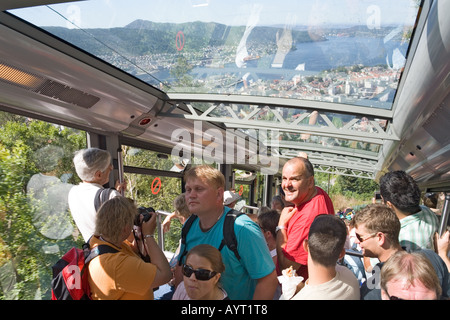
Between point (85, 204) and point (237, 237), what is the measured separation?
132 centimetres

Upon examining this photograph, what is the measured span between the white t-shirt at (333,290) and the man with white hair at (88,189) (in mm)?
1575

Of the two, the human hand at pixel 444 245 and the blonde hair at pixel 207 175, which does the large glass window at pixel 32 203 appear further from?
the human hand at pixel 444 245

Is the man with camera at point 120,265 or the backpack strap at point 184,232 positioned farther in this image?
the backpack strap at point 184,232

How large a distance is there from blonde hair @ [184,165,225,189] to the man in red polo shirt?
0.51 m

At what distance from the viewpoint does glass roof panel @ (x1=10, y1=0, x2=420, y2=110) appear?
9.78 feet

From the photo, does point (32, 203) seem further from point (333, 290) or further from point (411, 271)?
point (411, 271)

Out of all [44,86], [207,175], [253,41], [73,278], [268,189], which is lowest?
[268,189]

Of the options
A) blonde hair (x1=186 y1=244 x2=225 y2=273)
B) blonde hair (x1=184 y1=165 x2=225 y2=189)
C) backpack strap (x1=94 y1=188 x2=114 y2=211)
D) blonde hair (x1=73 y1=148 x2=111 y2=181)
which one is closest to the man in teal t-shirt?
blonde hair (x1=184 y1=165 x2=225 y2=189)

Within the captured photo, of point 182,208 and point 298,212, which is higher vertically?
point 298,212

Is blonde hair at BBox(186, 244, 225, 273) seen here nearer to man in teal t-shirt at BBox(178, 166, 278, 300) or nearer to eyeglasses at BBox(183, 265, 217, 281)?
eyeglasses at BBox(183, 265, 217, 281)

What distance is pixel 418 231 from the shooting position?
2.39 metres

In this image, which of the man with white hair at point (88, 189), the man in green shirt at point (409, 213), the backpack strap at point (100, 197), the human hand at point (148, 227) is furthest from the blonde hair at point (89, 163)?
the man in green shirt at point (409, 213)

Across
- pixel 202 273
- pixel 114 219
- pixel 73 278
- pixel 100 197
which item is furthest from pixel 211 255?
pixel 100 197

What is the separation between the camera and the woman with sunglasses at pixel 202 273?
175cm
